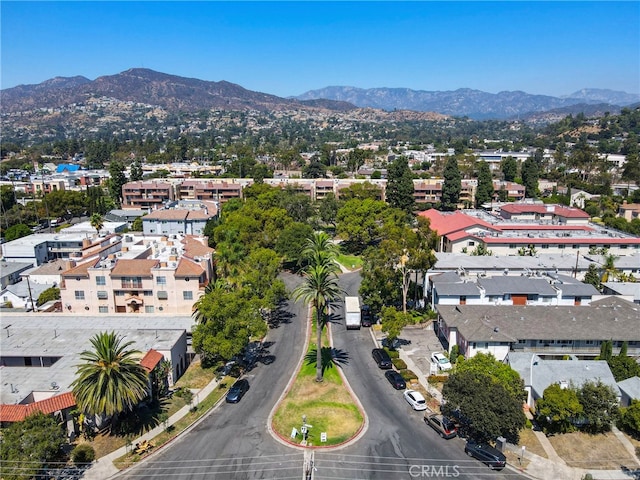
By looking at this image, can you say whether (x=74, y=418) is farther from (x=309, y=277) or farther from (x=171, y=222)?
(x=171, y=222)

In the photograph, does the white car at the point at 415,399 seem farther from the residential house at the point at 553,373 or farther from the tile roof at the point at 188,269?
the tile roof at the point at 188,269

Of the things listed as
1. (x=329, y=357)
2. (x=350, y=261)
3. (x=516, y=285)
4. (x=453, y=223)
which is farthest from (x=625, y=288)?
(x=350, y=261)

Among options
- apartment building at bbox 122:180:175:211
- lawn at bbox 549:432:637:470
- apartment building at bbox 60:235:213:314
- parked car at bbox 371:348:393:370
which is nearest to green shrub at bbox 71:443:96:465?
apartment building at bbox 60:235:213:314

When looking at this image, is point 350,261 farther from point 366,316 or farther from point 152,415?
point 152,415

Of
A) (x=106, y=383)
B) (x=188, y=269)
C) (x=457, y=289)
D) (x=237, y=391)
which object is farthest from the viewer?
(x=188, y=269)

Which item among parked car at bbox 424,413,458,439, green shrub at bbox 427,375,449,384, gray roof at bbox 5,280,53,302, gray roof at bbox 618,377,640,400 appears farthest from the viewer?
gray roof at bbox 5,280,53,302

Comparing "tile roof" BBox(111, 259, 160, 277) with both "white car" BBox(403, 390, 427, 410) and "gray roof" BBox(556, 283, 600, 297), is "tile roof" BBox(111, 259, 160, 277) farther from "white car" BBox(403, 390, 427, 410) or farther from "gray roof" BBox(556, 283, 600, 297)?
"gray roof" BBox(556, 283, 600, 297)
